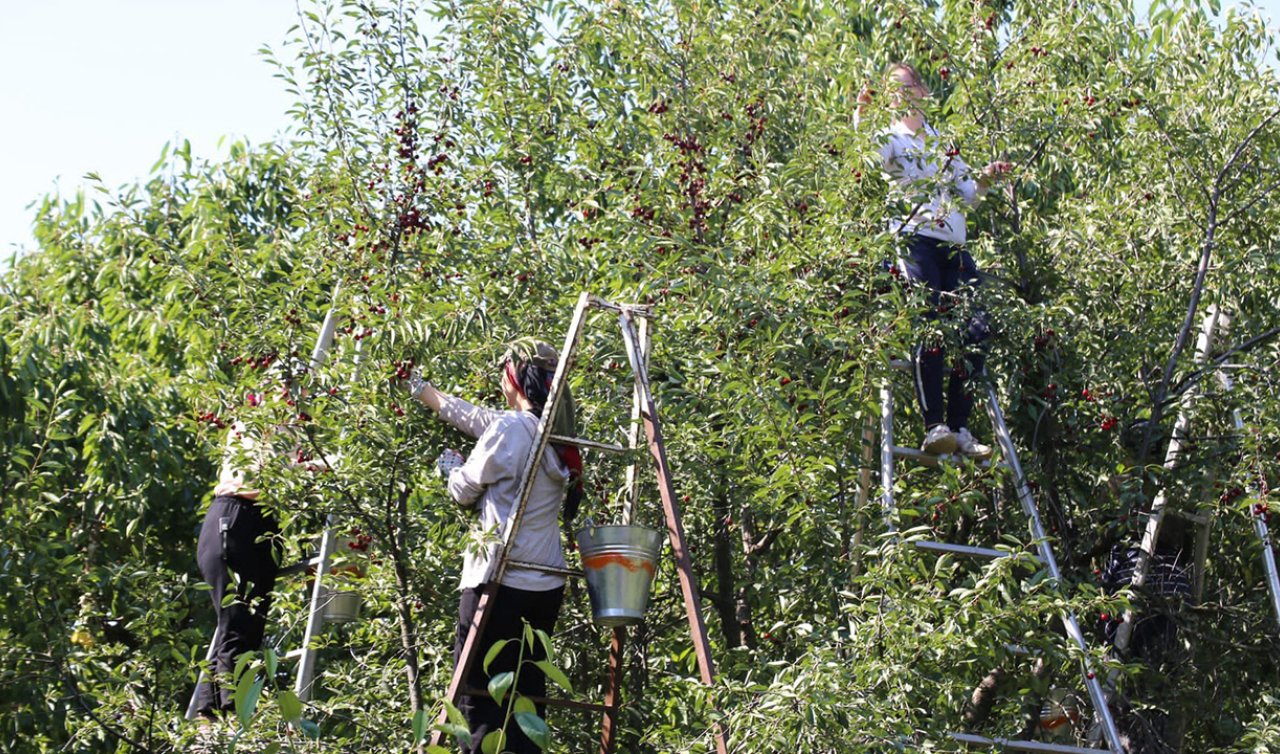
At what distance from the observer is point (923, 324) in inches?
218

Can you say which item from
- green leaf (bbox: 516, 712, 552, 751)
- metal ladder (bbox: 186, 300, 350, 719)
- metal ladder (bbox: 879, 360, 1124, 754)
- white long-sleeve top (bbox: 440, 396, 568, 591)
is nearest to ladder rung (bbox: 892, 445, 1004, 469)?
metal ladder (bbox: 879, 360, 1124, 754)

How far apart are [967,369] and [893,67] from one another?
1.24 meters

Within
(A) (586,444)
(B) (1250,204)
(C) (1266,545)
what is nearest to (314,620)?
(A) (586,444)

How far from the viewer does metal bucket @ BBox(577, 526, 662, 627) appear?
16.0 ft

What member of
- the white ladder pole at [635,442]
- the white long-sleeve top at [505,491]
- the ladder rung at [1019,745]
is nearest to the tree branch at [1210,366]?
the ladder rung at [1019,745]

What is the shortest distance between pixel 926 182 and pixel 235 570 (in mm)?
2858

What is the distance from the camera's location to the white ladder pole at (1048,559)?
4898mm

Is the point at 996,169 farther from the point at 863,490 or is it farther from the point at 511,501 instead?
the point at 511,501

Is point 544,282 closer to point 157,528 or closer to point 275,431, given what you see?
point 275,431

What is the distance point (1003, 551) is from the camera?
5285mm

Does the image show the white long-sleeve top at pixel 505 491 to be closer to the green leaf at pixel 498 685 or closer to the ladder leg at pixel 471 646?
the ladder leg at pixel 471 646

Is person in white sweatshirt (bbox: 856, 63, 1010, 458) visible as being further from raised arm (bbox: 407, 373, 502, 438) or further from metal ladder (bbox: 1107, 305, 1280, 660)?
raised arm (bbox: 407, 373, 502, 438)

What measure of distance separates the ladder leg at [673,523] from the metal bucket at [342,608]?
132 centimetres

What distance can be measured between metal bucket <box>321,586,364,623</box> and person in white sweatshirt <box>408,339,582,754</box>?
772mm
